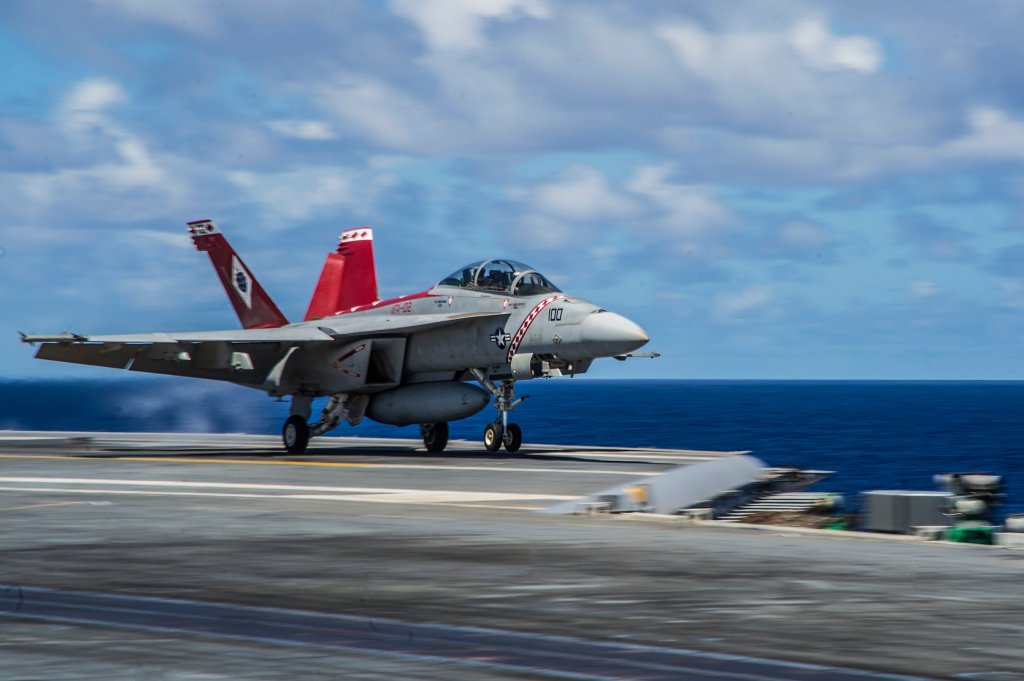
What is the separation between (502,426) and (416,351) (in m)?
2.33

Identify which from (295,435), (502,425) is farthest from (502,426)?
(295,435)

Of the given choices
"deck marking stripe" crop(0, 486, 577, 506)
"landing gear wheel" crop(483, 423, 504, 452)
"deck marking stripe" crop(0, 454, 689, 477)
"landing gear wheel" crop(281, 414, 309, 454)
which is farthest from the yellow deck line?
"deck marking stripe" crop(0, 486, 577, 506)

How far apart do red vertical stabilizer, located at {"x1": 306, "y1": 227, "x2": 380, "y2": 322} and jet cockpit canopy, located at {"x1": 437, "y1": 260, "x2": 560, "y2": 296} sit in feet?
18.6

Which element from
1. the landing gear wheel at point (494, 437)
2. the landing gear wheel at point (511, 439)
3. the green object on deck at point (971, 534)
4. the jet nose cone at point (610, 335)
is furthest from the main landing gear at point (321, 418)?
the green object on deck at point (971, 534)

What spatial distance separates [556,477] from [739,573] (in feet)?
32.8

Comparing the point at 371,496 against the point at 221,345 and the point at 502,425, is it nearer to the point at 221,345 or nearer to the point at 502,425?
the point at 502,425

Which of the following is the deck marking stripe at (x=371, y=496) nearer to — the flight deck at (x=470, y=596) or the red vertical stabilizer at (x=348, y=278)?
the flight deck at (x=470, y=596)

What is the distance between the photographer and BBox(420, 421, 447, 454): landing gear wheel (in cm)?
2591

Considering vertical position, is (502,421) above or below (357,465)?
above

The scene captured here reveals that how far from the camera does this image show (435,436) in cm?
2605

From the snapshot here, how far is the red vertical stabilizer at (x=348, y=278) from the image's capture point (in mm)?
29797

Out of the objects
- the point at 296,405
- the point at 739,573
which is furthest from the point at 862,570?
the point at 296,405

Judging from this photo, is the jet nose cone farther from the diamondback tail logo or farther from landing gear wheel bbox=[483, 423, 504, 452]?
the diamondback tail logo

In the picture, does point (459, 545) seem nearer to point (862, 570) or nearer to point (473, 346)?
point (862, 570)
